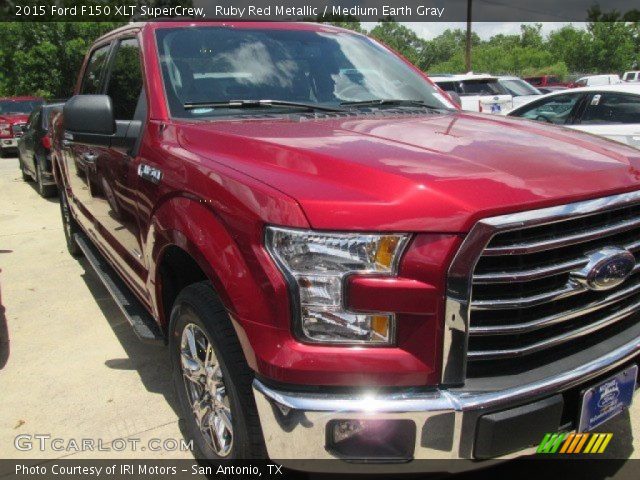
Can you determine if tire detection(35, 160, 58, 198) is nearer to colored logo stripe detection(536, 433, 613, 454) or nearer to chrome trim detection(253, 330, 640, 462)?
chrome trim detection(253, 330, 640, 462)

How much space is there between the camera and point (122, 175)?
3098 millimetres

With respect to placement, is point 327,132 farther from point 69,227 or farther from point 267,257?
point 69,227

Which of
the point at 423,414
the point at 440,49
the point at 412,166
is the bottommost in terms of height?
the point at 423,414

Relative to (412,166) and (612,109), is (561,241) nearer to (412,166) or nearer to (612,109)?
(412,166)

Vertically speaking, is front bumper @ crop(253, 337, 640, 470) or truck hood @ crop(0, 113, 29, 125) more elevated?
truck hood @ crop(0, 113, 29, 125)

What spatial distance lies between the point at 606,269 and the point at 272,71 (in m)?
1.93

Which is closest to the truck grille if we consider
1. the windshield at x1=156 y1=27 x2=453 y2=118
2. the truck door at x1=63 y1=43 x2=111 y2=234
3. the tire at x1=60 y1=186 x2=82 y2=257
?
the tire at x1=60 y1=186 x2=82 y2=257

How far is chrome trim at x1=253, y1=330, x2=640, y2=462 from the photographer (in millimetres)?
1776

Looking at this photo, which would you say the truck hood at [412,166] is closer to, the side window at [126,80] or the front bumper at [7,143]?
the side window at [126,80]

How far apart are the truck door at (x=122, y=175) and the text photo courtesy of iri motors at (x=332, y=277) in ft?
0.09

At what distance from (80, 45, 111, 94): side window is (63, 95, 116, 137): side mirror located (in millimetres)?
1289

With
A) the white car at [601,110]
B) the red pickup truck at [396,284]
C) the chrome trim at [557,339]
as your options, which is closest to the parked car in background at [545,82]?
the white car at [601,110]

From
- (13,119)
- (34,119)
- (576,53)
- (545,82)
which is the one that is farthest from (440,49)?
(34,119)

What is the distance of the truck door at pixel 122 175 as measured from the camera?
3.01 m
